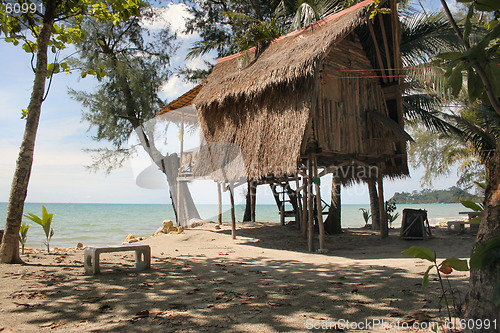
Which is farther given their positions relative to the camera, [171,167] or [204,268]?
Answer: [171,167]

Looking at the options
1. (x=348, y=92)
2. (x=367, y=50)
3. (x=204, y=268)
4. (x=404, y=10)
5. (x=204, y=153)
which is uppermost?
(x=404, y=10)

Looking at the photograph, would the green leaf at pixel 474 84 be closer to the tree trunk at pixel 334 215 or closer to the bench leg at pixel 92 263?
the bench leg at pixel 92 263

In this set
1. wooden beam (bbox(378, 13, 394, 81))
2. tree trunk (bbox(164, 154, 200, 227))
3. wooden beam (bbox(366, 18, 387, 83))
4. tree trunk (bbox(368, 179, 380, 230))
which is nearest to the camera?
wooden beam (bbox(378, 13, 394, 81))

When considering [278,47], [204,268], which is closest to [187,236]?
[204,268]

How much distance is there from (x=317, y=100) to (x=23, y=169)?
5.88 metres

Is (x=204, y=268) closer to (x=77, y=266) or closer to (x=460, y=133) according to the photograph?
(x=77, y=266)

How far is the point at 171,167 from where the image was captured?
1598 cm

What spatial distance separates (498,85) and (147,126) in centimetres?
1490

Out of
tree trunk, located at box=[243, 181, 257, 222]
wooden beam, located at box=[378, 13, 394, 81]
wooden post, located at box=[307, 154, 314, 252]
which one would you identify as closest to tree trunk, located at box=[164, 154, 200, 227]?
tree trunk, located at box=[243, 181, 257, 222]

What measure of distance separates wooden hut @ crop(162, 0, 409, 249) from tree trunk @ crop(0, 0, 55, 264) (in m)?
4.42

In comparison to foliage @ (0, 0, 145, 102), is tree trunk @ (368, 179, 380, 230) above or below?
below

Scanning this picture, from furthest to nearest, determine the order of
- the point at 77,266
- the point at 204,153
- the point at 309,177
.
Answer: the point at 204,153
the point at 309,177
the point at 77,266

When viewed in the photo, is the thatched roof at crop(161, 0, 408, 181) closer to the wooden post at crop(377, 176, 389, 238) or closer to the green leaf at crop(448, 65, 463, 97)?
the wooden post at crop(377, 176, 389, 238)

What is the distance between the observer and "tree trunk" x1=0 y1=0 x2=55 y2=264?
5719 millimetres
